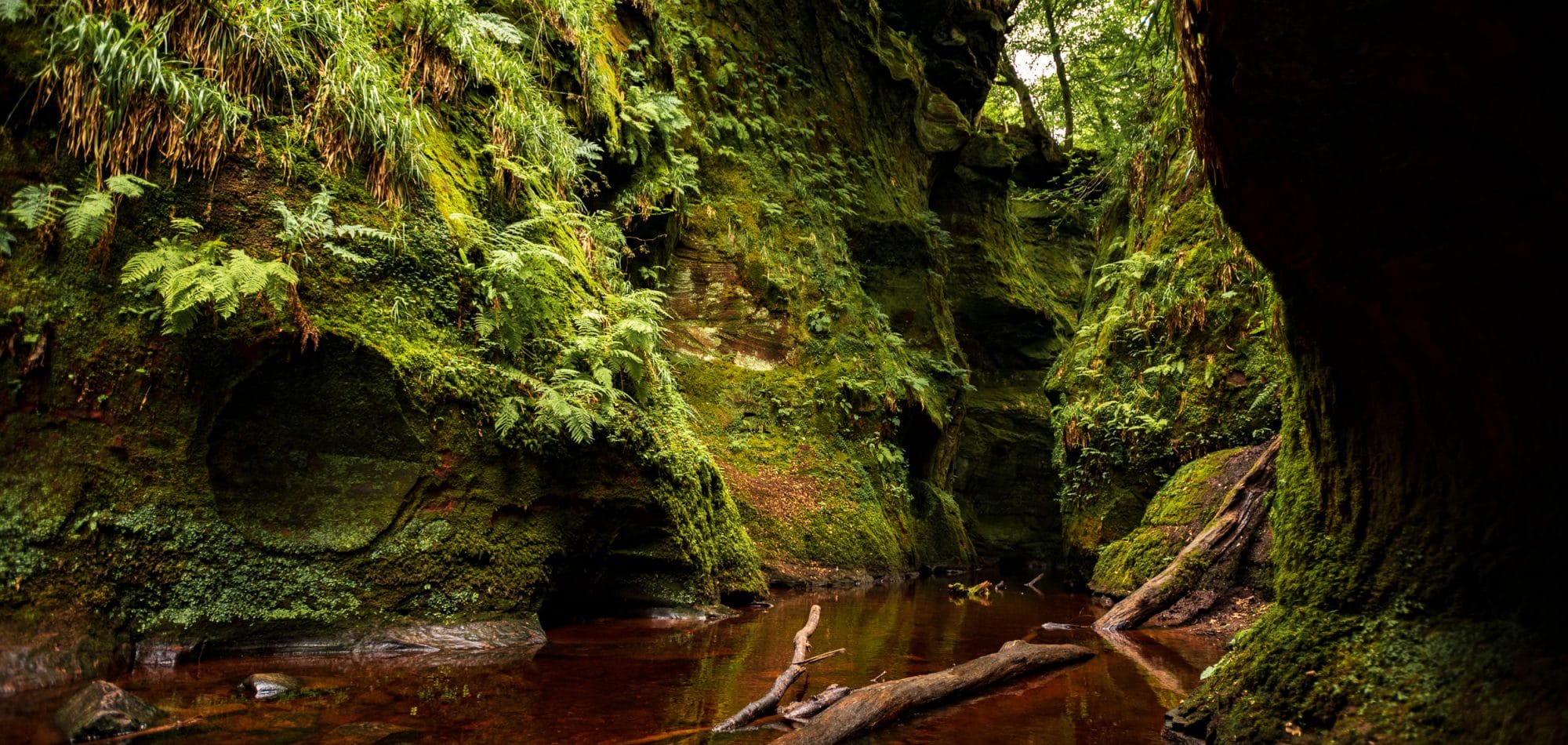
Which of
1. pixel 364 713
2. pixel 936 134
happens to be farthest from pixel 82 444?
pixel 936 134

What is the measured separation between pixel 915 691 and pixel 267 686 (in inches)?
134

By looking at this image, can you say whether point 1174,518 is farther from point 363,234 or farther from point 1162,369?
point 363,234

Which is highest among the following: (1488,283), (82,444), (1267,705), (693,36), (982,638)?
(693,36)

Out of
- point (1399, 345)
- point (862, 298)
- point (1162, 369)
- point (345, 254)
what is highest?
point (862, 298)

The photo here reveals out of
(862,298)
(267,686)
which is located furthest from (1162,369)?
(267,686)

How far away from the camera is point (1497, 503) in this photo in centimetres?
313

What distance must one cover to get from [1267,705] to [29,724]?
542 cm

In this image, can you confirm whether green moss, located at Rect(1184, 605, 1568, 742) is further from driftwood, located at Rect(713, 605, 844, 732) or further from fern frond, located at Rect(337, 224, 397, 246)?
fern frond, located at Rect(337, 224, 397, 246)

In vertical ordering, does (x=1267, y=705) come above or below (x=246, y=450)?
below

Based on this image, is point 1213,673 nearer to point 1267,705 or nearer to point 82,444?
point 1267,705

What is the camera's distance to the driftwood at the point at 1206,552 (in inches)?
305

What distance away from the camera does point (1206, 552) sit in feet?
25.6

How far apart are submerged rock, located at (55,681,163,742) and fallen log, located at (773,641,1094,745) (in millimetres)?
2763

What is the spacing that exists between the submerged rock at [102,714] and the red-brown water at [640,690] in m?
0.09
